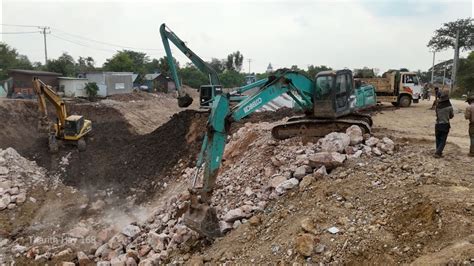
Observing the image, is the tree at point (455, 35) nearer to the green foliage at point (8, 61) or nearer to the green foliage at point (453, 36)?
the green foliage at point (453, 36)

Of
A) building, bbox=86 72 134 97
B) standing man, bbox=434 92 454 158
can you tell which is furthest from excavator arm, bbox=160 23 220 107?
building, bbox=86 72 134 97

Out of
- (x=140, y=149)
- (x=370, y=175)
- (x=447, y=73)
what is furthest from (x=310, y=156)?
(x=447, y=73)

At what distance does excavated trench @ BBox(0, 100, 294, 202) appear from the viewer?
11.7 m

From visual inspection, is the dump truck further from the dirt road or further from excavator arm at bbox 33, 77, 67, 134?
excavator arm at bbox 33, 77, 67, 134

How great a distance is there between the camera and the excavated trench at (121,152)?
1167 centimetres

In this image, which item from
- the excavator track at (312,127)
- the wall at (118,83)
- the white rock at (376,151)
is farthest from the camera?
the wall at (118,83)

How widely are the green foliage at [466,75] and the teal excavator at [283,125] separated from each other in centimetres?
2510

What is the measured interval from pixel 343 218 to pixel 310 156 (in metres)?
1.91

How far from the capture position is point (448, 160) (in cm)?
688

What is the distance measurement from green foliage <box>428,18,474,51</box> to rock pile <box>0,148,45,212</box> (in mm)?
40572

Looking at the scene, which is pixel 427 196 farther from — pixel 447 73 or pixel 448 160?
pixel 447 73

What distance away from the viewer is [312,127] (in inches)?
344

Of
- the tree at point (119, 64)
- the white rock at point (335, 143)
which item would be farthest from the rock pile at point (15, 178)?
the tree at point (119, 64)

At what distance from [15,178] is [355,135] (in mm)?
9935
